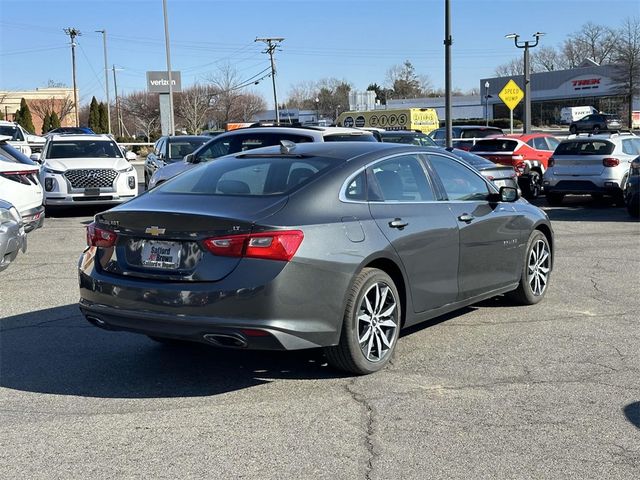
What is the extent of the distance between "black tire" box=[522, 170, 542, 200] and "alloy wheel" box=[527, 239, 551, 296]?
1254 cm

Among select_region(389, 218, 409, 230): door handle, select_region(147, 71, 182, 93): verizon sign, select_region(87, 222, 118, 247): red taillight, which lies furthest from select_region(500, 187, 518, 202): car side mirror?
select_region(147, 71, 182, 93): verizon sign

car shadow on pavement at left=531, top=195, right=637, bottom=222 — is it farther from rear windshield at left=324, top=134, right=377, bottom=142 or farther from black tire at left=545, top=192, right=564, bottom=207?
rear windshield at left=324, top=134, right=377, bottom=142

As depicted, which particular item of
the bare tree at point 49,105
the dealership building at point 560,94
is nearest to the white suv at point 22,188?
the dealership building at point 560,94

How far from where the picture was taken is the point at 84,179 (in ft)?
52.3

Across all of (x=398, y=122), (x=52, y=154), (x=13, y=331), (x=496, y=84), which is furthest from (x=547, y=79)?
(x=13, y=331)

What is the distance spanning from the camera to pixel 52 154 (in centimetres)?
1689

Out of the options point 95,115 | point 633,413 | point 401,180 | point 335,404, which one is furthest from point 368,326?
point 95,115

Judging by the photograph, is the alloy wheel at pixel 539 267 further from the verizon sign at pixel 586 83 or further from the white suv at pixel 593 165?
the verizon sign at pixel 586 83

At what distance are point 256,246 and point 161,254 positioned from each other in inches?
26.6

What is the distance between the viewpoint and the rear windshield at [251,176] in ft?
18.3

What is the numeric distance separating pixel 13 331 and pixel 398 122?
36.8 meters

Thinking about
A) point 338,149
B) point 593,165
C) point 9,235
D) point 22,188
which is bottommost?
point 9,235

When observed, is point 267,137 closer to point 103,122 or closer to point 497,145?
point 497,145

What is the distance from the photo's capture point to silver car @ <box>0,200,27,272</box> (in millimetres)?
8484
